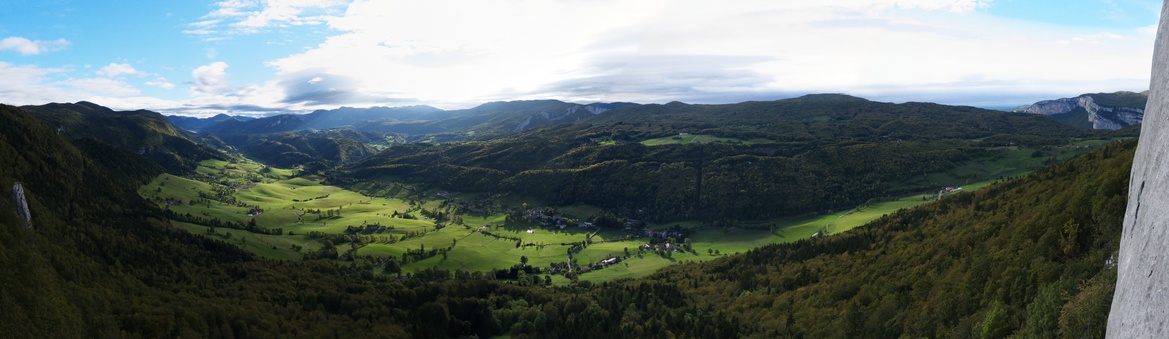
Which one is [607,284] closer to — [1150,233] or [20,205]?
[1150,233]

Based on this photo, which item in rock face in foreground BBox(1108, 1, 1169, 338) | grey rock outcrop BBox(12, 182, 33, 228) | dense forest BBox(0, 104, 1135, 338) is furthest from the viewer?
grey rock outcrop BBox(12, 182, 33, 228)

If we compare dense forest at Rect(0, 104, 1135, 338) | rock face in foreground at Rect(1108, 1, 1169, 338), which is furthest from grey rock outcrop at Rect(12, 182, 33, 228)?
rock face in foreground at Rect(1108, 1, 1169, 338)

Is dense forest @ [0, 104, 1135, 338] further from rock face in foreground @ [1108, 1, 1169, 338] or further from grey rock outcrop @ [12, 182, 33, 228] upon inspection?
rock face in foreground @ [1108, 1, 1169, 338]

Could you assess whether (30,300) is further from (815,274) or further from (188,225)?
(815,274)

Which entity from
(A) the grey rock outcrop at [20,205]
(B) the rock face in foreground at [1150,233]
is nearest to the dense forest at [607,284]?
(A) the grey rock outcrop at [20,205]

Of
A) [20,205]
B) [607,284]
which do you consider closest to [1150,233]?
[607,284]

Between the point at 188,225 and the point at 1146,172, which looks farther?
the point at 188,225

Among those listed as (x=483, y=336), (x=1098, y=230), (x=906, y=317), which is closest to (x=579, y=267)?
(x=483, y=336)
